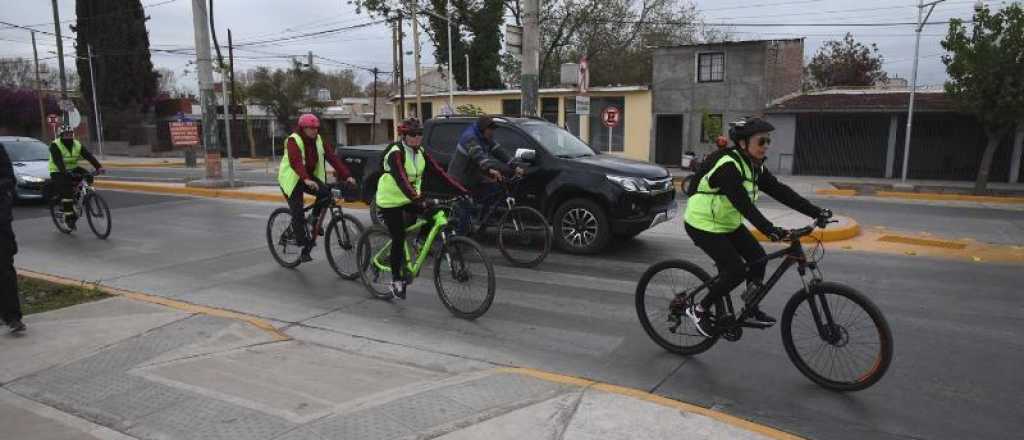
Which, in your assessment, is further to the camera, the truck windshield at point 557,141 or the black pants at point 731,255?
the truck windshield at point 557,141

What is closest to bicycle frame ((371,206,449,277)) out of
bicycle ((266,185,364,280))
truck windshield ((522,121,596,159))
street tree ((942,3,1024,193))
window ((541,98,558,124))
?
bicycle ((266,185,364,280))

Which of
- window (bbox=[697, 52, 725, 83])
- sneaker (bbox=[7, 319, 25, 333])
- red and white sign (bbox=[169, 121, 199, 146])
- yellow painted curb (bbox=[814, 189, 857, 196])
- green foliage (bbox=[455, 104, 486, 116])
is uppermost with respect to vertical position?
window (bbox=[697, 52, 725, 83])

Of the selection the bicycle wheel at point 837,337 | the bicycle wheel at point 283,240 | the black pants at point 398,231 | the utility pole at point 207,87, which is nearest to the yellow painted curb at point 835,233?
the bicycle wheel at point 837,337

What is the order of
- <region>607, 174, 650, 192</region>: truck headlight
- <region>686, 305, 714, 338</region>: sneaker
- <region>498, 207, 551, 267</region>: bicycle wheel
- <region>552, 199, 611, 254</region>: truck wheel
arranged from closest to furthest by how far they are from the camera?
<region>686, 305, 714, 338</region>: sneaker
<region>498, 207, 551, 267</region>: bicycle wheel
<region>607, 174, 650, 192</region>: truck headlight
<region>552, 199, 611, 254</region>: truck wheel

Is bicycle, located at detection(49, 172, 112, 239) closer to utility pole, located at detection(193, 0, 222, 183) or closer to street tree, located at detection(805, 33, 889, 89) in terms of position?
utility pole, located at detection(193, 0, 222, 183)

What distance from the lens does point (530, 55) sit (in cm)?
1426

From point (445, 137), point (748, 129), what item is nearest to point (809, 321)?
point (748, 129)

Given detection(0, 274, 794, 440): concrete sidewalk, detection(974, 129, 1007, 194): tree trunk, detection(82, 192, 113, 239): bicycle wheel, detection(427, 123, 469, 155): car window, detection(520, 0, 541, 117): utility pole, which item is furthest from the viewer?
detection(974, 129, 1007, 194): tree trunk

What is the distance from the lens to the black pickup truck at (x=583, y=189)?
28.3 feet

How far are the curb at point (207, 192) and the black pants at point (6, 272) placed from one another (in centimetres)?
846

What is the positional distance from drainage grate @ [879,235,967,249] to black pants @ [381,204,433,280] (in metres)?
7.57

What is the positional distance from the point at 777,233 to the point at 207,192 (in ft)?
50.6

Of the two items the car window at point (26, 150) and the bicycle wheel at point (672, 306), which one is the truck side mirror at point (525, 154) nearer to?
the bicycle wheel at point (672, 306)

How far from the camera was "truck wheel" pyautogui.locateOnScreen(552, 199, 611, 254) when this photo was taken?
8.76 metres
